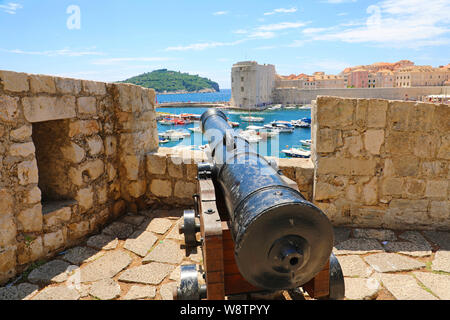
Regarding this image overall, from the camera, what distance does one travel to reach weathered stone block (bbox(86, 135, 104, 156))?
3666mm

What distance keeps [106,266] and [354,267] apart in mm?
2303

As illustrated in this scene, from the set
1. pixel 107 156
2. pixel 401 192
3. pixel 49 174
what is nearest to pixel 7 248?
pixel 49 174

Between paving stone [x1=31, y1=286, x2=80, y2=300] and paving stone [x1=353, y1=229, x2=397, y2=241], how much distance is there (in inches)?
113

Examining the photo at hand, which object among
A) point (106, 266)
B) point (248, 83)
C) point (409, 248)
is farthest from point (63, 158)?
point (248, 83)

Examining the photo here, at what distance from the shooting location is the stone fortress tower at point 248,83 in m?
65.6

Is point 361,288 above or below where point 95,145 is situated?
below

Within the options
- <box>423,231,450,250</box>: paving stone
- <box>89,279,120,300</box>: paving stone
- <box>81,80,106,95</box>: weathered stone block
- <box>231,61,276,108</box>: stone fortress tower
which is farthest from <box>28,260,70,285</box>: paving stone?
<box>231,61,276,108</box>: stone fortress tower

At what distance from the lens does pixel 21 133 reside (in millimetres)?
2771

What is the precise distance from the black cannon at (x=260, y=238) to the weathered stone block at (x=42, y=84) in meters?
1.79

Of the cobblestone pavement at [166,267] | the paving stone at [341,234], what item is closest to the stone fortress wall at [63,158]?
the cobblestone pavement at [166,267]

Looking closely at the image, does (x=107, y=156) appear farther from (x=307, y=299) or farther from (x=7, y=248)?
(x=307, y=299)

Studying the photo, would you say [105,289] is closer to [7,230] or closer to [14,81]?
[7,230]

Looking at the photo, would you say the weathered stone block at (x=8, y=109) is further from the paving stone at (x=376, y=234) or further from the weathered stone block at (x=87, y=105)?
the paving stone at (x=376, y=234)

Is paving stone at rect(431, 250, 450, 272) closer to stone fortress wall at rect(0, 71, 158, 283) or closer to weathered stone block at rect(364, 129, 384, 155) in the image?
weathered stone block at rect(364, 129, 384, 155)
